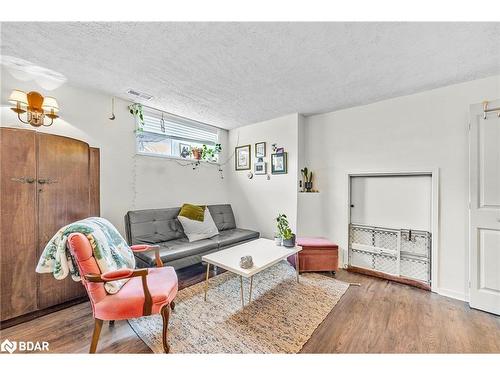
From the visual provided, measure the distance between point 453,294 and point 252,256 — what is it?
2297mm

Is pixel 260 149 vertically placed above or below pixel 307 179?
above

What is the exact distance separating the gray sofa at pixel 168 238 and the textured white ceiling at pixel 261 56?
5.36 ft

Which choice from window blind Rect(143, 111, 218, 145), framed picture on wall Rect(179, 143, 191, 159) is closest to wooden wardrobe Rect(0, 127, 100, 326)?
window blind Rect(143, 111, 218, 145)

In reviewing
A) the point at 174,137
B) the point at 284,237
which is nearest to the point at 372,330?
the point at 284,237

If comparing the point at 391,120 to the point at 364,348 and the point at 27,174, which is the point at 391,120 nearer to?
the point at 364,348

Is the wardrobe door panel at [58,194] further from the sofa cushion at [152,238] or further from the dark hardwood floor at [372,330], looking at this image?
the sofa cushion at [152,238]

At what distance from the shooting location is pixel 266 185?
3658 millimetres

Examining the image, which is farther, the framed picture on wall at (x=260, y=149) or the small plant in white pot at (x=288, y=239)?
the framed picture on wall at (x=260, y=149)

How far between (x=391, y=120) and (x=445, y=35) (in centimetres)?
127

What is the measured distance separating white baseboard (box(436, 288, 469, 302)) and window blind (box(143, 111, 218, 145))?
3960 millimetres

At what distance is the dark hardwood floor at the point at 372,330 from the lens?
4.92 feet

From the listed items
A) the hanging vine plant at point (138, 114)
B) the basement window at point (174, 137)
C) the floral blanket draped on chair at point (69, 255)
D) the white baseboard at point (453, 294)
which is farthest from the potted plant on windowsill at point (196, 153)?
the white baseboard at point (453, 294)

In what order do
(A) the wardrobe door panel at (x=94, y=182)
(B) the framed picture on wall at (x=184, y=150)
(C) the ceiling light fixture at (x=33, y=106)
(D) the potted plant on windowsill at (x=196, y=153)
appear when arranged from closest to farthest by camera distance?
(C) the ceiling light fixture at (x=33, y=106) → (A) the wardrobe door panel at (x=94, y=182) → (B) the framed picture on wall at (x=184, y=150) → (D) the potted plant on windowsill at (x=196, y=153)

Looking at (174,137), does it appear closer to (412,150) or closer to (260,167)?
(260,167)
